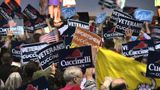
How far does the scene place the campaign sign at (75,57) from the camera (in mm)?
7555

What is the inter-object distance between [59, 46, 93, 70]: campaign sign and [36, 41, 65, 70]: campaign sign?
560 mm

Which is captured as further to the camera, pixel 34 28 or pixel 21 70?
pixel 34 28

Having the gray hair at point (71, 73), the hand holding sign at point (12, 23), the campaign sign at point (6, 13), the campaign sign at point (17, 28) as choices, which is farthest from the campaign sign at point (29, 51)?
the campaign sign at point (6, 13)

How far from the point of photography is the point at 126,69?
7.28m

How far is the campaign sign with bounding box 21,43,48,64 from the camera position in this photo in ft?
29.7

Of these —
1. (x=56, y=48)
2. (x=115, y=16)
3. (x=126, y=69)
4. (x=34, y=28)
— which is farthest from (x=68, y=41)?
(x=34, y=28)

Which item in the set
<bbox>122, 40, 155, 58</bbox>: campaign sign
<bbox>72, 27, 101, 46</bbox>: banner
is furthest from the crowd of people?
<bbox>72, 27, 101, 46</bbox>: banner

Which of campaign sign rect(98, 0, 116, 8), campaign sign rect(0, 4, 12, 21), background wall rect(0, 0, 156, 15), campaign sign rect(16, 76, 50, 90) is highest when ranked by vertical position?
campaign sign rect(16, 76, 50, 90)

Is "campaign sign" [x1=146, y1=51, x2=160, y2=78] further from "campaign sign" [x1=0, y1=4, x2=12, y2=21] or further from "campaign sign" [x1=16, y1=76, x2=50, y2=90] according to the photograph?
"campaign sign" [x1=0, y1=4, x2=12, y2=21]

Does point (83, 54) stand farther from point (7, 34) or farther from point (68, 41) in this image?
point (7, 34)

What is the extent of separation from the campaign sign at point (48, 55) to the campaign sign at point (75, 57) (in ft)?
1.84

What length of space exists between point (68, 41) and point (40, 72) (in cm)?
138

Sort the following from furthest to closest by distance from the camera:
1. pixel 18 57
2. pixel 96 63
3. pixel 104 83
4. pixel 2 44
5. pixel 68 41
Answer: pixel 2 44
pixel 18 57
pixel 68 41
pixel 96 63
pixel 104 83

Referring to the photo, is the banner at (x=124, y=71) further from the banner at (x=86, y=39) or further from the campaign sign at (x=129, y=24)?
the campaign sign at (x=129, y=24)
